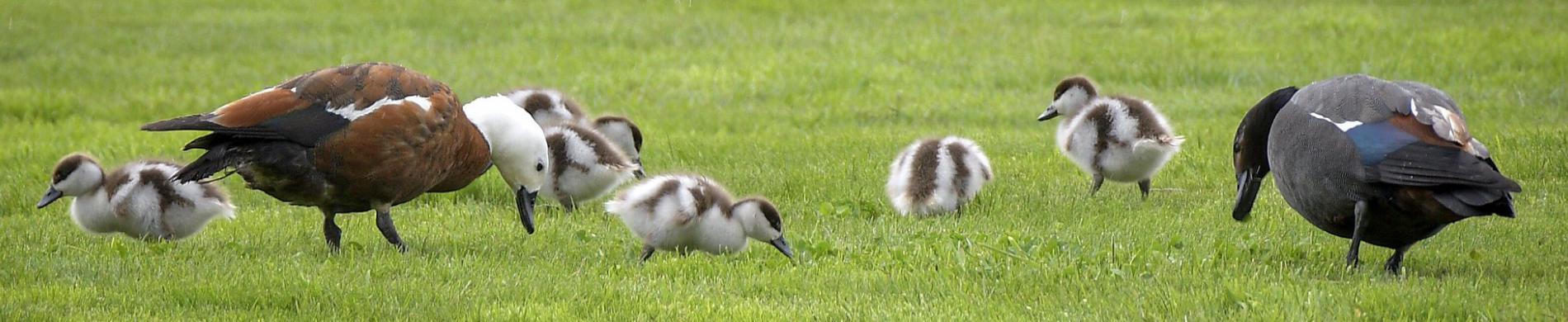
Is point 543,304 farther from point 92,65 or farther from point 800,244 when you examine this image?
point 92,65

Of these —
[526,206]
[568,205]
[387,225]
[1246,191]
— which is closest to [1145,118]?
[1246,191]

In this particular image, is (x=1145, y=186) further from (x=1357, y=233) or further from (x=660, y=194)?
(x=660, y=194)

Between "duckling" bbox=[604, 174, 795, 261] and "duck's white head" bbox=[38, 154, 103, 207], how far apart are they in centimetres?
267

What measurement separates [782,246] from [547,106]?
13.3 ft

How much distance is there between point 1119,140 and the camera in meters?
9.17

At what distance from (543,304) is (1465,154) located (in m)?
3.27

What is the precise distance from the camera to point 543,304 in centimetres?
595

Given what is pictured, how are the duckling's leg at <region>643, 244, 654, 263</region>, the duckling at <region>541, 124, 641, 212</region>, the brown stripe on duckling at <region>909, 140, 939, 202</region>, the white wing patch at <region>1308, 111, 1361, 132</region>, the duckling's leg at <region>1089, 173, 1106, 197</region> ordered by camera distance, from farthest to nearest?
the duckling's leg at <region>1089, 173, 1106, 197</region>, the duckling at <region>541, 124, 641, 212</region>, the brown stripe on duckling at <region>909, 140, 939, 202</region>, the duckling's leg at <region>643, 244, 654, 263</region>, the white wing patch at <region>1308, 111, 1361, 132</region>

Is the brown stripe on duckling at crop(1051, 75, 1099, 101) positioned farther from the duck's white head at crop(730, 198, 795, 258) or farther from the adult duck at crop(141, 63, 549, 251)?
the adult duck at crop(141, 63, 549, 251)

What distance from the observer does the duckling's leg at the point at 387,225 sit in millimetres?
7422

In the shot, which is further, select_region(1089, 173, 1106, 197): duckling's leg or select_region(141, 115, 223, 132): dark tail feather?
select_region(1089, 173, 1106, 197): duckling's leg

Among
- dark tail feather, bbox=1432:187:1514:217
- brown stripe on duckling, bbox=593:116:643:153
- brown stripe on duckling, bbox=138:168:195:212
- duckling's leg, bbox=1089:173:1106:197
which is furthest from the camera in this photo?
brown stripe on duckling, bbox=593:116:643:153

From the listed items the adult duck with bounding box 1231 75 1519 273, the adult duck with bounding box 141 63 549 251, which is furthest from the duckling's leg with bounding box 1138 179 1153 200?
the adult duck with bounding box 141 63 549 251

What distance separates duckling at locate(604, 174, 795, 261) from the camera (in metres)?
7.14
